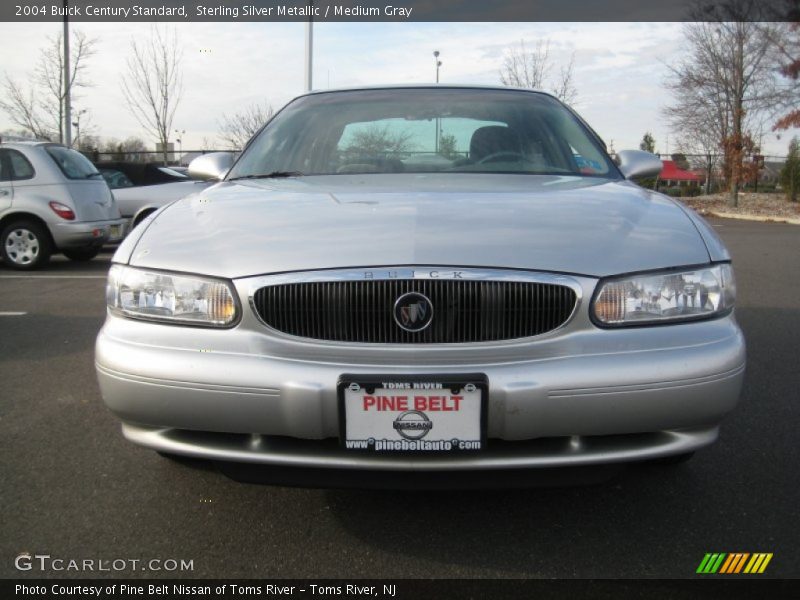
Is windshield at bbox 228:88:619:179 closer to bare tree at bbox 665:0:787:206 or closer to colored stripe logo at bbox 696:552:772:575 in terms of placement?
colored stripe logo at bbox 696:552:772:575

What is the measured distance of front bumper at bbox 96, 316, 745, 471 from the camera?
6.40 ft

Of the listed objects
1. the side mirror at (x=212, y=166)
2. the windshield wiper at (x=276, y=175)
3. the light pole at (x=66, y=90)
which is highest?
the light pole at (x=66, y=90)

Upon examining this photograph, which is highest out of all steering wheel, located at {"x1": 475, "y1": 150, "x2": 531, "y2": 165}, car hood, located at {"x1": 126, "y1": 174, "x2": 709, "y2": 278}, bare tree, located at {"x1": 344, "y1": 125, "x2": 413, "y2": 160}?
bare tree, located at {"x1": 344, "y1": 125, "x2": 413, "y2": 160}

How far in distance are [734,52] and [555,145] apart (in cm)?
2343

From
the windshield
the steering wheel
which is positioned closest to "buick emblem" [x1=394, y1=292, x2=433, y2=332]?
the windshield

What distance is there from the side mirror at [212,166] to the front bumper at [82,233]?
6.16 meters

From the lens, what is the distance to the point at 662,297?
2.11 meters

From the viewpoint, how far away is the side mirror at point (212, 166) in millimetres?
3490

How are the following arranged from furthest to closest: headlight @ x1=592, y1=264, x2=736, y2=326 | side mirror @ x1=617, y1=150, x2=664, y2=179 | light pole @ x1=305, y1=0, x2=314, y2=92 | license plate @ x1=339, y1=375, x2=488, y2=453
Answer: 1. light pole @ x1=305, y1=0, x2=314, y2=92
2. side mirror @ x1=617, y1=150, x2=664, y2=179
3. headlight @ x1=592, y1=264, x2=736, y2=326
4. license plate @ x1=339, y1=375, x2=488, y2=453

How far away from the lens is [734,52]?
909 inches

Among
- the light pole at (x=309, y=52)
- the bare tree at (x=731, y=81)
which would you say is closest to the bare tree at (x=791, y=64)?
the bare tree at (x=731, y=81)

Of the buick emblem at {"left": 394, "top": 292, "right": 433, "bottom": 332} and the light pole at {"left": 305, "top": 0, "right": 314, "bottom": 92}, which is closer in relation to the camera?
the buick emblem at {"left": 394, "top": 292, "right": 433, "bottom": 332}

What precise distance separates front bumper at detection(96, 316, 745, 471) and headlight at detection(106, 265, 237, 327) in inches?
1.9

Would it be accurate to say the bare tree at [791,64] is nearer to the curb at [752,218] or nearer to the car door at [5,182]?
the curb at [752,218]
